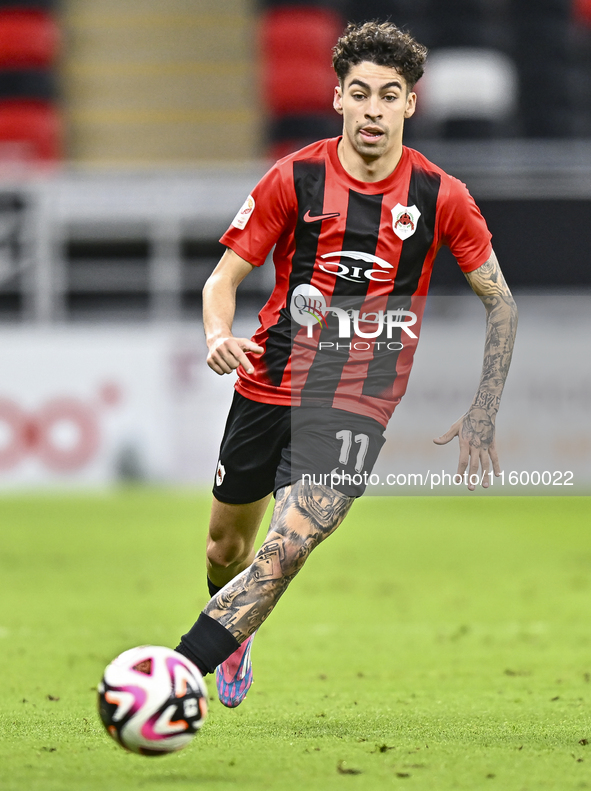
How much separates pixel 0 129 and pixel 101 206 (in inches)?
191

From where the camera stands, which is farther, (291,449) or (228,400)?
(228,400)

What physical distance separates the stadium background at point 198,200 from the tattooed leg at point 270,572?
31.6 feet

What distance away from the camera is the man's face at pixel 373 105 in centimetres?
429

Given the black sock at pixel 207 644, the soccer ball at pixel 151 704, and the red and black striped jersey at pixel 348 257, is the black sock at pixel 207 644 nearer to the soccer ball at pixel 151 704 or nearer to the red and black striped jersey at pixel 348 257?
the soccer ball at pixel 151 704

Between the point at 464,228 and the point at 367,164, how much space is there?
0.42 m

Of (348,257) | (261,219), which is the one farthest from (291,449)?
(261,219)

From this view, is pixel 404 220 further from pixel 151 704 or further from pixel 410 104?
pixel 151 704

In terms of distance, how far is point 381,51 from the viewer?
4293mm

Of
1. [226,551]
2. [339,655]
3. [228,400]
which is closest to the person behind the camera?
[226,551]

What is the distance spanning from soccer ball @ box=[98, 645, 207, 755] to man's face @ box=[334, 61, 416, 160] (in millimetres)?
1899

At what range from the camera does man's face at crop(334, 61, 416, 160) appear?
4285 mm

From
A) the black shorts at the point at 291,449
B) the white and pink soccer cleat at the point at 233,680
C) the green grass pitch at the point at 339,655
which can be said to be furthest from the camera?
the white and pink soccer cleat at the point at 233,680

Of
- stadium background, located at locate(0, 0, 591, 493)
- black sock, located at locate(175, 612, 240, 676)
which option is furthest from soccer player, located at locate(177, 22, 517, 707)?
stadium background, located at locate(0, 0, 591, 493)

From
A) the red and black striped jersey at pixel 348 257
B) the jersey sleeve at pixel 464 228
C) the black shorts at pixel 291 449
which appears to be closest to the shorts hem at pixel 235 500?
the black shorts at pixel 291 449
